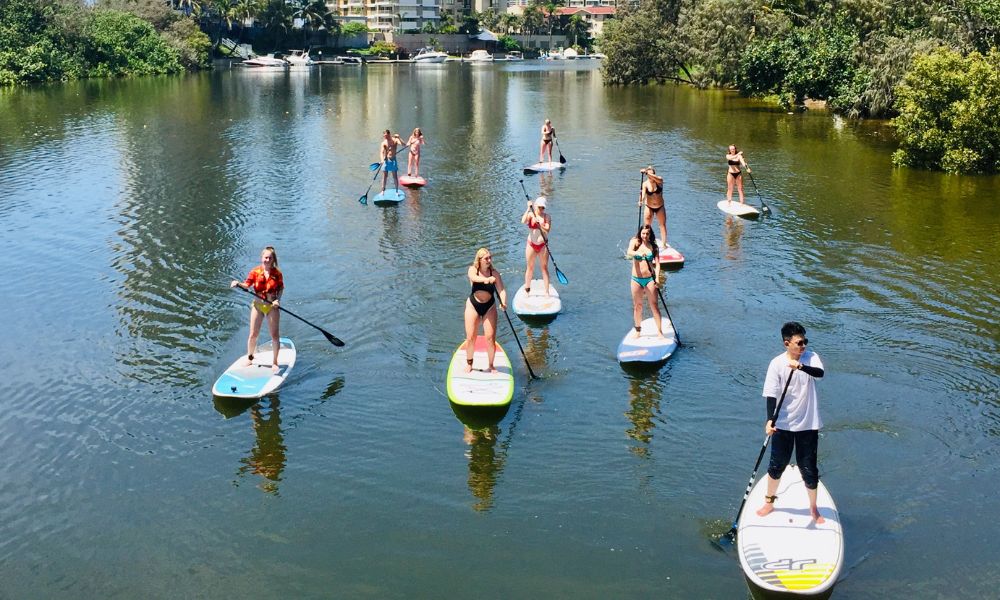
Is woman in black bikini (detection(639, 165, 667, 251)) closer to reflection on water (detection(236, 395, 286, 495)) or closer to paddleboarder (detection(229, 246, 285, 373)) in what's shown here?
paddleboarder (detection(229, 246, 285, 373))

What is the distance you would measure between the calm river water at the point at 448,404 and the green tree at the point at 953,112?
1.47m

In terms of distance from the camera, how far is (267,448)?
13703mm

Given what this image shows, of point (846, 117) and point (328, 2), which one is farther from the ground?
point (328, 2)

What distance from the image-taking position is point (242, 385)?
15.0m

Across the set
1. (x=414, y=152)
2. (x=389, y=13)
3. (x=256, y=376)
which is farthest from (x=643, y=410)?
(x=389, y=13)

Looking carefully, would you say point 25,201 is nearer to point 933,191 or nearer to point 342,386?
point 342,386

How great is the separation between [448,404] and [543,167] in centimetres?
2228

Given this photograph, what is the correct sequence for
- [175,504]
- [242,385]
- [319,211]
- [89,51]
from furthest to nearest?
[89,51] < [319,211] < [242,385] < [175,504]

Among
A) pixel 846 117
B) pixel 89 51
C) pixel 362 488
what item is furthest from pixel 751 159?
pixel 89 51

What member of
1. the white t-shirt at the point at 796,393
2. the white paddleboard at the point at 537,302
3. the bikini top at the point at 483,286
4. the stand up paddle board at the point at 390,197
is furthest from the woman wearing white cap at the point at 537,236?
the stand up paddle board at the point at 390,197

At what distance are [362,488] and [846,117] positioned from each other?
4533cm

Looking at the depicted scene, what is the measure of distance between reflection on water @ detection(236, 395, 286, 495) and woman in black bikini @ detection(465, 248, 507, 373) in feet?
10.4

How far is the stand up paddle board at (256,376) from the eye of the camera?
1486cm

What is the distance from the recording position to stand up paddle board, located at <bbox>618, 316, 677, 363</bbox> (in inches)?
635
